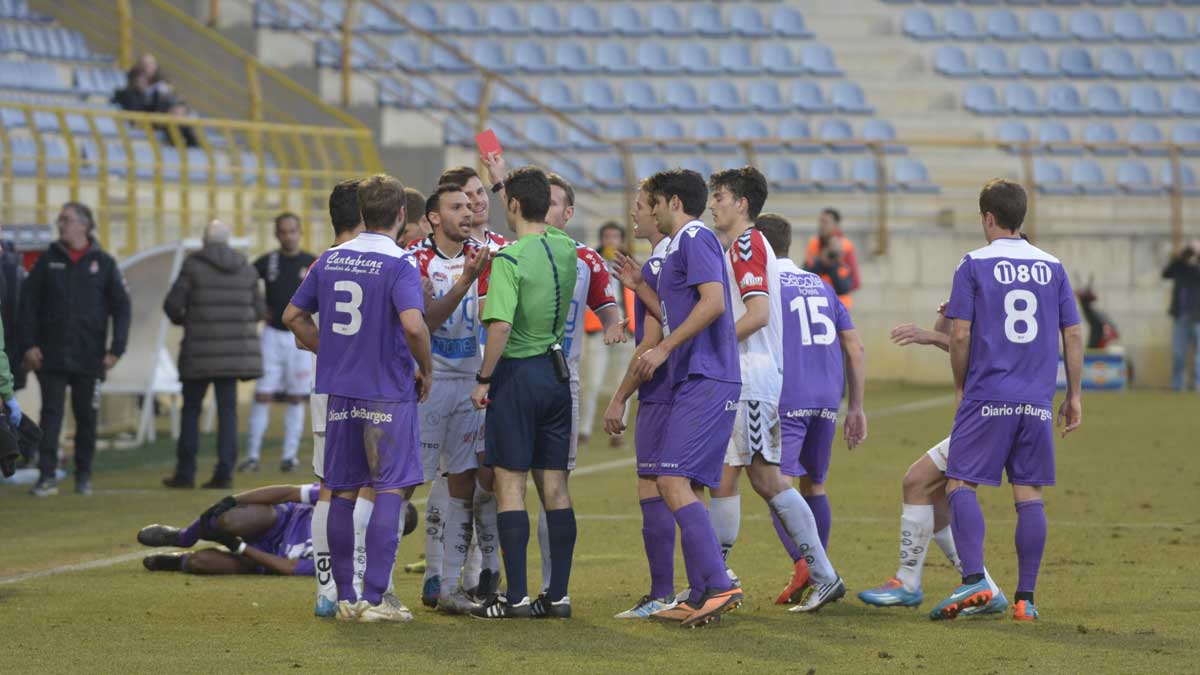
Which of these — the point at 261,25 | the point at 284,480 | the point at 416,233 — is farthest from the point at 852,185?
the point at 416,233

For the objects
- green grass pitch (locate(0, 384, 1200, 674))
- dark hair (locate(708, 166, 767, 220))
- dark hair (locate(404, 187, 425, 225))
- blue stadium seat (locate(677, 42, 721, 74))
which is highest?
blue stadium seat (locate(677, 42, 721, 74))

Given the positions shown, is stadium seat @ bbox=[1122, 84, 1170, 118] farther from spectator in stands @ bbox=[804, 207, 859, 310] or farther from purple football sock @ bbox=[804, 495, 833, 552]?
purple football sock @ bbox=[804, 495, 833, 552]

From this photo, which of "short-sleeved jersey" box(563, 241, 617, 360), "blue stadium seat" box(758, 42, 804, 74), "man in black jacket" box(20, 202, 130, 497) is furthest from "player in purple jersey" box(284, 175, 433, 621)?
"blue stadium seat" box(758, 42, 804, 74)

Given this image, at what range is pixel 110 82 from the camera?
21.1 meters

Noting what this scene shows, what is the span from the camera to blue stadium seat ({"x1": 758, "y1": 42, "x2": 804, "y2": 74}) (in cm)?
2580

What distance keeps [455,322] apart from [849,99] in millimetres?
19239

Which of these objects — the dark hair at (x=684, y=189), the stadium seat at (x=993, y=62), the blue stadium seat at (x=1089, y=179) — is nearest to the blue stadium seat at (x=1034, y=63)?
the stadium seat at (x=993, y=62)

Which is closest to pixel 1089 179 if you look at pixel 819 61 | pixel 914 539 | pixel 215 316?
pixel 819 61

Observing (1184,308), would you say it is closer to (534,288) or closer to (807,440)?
(807,440)

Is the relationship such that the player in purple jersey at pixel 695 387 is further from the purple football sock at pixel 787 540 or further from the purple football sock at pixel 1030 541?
the purple football sock at pixel 1030 541

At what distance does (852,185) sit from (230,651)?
18.5 m

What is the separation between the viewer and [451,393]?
725 centimetres

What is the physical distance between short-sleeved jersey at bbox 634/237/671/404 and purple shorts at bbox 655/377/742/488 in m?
0.07

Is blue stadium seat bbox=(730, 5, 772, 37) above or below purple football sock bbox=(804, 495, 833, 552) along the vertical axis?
above
